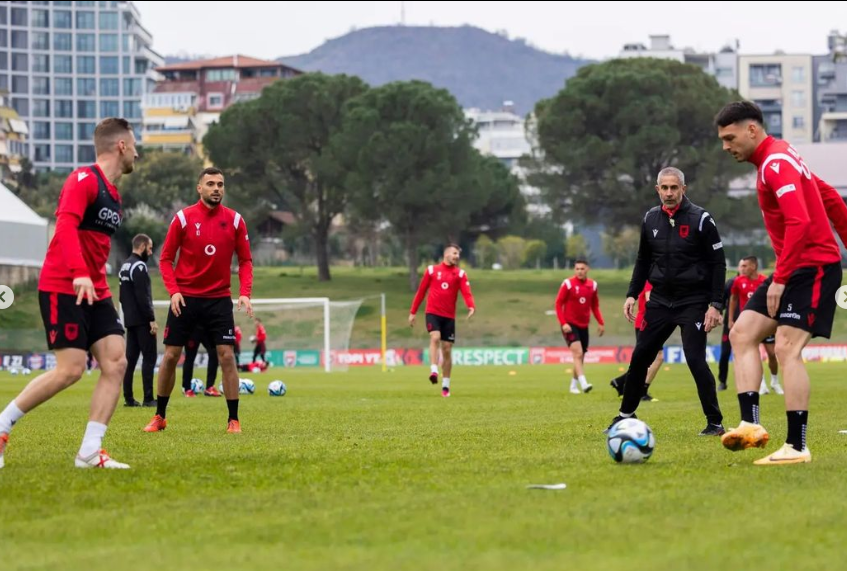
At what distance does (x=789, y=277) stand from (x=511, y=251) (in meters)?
93.8

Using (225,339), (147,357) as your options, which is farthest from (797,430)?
(147,357)

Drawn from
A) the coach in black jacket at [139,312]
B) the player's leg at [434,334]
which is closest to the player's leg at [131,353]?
the coach in black jacket at [139,312]

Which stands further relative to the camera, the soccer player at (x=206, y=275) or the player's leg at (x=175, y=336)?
the player's leg at (x=175, y=336)

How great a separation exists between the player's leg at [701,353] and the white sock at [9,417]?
18.4ft

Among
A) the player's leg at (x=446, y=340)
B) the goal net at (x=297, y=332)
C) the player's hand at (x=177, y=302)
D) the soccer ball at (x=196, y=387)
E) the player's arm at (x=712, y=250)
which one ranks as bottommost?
the goal net at (x=297, y=332)

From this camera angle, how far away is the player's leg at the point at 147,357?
17.5 meters

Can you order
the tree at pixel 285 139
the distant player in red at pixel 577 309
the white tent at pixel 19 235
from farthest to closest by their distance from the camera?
the tree at pixel 285 139, the white tent at pixel 19 235, the distant player in red at pixel 577 309

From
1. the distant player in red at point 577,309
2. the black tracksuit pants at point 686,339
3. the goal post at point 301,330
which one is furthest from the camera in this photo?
the goal post at point 301,330

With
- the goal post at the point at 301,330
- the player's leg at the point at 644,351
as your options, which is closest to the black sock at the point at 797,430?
the player's leg at the point at 644,351

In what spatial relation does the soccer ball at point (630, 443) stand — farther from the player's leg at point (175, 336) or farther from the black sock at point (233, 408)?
the player's leg at point (175, 336)

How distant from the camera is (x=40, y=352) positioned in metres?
44.1

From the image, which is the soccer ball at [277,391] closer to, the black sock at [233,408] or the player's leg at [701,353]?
the black sock at [233,408]

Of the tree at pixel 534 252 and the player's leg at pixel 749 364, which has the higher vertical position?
the player's leg at pixel 749 364

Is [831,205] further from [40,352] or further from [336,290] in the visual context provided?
[336,290]
